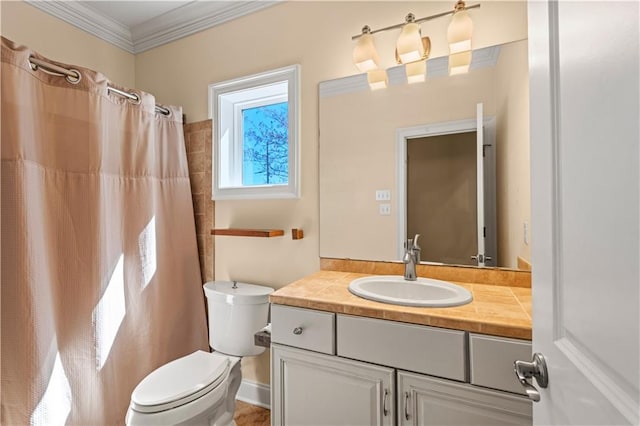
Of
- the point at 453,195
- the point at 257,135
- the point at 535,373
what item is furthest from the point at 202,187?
the point at 535,373

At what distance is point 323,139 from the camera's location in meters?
1.77

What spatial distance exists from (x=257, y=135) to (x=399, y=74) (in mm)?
1063

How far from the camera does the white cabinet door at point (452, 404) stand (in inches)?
36.9

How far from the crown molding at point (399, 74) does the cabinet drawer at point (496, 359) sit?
1194mm

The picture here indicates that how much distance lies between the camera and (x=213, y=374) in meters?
1.42

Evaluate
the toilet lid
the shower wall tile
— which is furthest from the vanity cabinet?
the shower wall tile

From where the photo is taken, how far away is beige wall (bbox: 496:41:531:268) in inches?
52.0

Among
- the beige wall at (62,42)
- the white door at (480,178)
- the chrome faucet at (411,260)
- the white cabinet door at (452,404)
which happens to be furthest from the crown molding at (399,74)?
the beige wall at (62,42)

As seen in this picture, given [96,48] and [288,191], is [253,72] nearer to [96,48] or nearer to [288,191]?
[288,191]

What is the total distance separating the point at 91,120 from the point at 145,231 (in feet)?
2.14

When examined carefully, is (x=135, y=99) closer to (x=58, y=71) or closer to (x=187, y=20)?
(x=58, y=71)

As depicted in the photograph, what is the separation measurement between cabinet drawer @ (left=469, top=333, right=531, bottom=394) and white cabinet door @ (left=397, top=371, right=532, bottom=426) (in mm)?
29

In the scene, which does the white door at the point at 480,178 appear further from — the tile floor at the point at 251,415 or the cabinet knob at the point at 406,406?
the tile floor at the point at 251,415

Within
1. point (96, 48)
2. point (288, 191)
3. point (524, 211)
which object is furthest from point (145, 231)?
point (524, 211)
